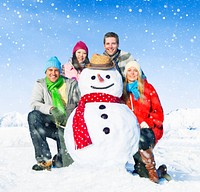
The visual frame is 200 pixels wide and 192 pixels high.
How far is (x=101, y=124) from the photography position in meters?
3.51

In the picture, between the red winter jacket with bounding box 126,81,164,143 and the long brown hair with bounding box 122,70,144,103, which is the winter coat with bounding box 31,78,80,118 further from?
the red winter jacket with bounding box 126,81,164,143

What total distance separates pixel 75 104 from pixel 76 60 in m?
0.93

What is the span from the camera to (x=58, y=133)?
487 centimetres

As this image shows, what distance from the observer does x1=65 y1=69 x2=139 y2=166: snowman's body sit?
138 inches

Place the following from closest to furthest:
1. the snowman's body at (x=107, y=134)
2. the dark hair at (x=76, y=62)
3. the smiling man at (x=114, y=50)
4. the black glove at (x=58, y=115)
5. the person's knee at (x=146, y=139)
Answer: the snowman's body at (x=107, y=134)
the person's knee at (x=146, y=139)
the black glove at (x=58, y=115)
the smiling man at (x=114, y=50)
the dark hair at (x=76, y=62)

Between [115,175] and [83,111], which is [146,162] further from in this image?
[83,111]

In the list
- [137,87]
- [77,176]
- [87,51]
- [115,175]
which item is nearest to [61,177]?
[77,176]

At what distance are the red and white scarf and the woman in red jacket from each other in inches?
14.4

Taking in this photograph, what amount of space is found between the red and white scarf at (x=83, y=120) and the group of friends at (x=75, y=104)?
1.45 feet

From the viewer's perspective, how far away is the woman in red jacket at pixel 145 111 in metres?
4.02

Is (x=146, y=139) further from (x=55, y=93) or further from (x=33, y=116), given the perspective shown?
(x=33, y=116)

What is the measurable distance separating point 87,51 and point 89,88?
162 centimetres

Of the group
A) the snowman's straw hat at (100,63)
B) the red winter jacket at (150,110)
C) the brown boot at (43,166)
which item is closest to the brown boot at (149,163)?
the red winter jacket at (150,110)

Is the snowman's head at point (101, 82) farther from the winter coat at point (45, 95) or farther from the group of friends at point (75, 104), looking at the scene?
the winter coat at point (45, 95)
